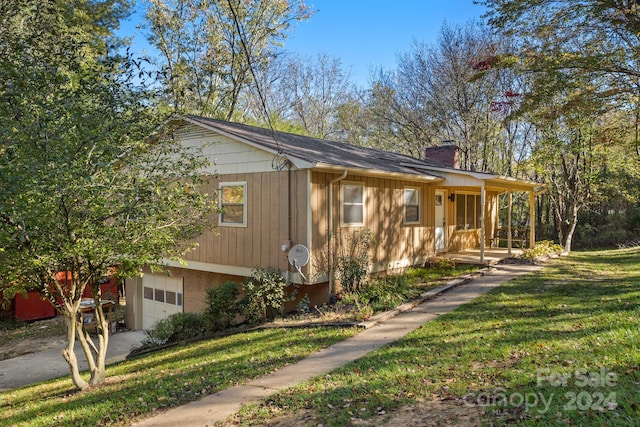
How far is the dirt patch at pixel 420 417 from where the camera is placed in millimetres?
3639

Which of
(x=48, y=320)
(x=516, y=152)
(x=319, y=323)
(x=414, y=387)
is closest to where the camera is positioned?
(x=414, y=387)

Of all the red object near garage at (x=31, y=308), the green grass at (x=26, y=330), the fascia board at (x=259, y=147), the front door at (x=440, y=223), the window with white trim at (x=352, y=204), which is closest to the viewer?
the fascia board at (x=259, y=147)

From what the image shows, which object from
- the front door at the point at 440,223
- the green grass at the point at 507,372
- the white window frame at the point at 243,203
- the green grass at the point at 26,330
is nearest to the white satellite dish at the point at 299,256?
the white window frame at the point at 243,203

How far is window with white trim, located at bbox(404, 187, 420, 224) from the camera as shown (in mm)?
12289

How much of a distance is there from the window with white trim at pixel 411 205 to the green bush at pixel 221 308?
550 cm

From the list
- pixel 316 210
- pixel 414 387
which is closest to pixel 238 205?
pixel 316 210

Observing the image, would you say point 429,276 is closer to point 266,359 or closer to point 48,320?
point 266,359

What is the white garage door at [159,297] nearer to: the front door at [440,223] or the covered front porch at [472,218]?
the front door at [440,223]

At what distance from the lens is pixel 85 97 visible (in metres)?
6.26

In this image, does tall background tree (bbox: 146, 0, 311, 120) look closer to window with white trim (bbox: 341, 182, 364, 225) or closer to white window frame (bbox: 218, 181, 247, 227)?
white window frame (bbox: 218, 181, 247, 227)

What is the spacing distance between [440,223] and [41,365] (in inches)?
481

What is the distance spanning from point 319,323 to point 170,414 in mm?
3667

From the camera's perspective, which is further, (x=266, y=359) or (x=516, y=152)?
(x=516, y=152)

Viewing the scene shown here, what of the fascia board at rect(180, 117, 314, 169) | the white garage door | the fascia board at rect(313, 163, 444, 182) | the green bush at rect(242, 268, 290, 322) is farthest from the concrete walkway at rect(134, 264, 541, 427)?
the white garage door
